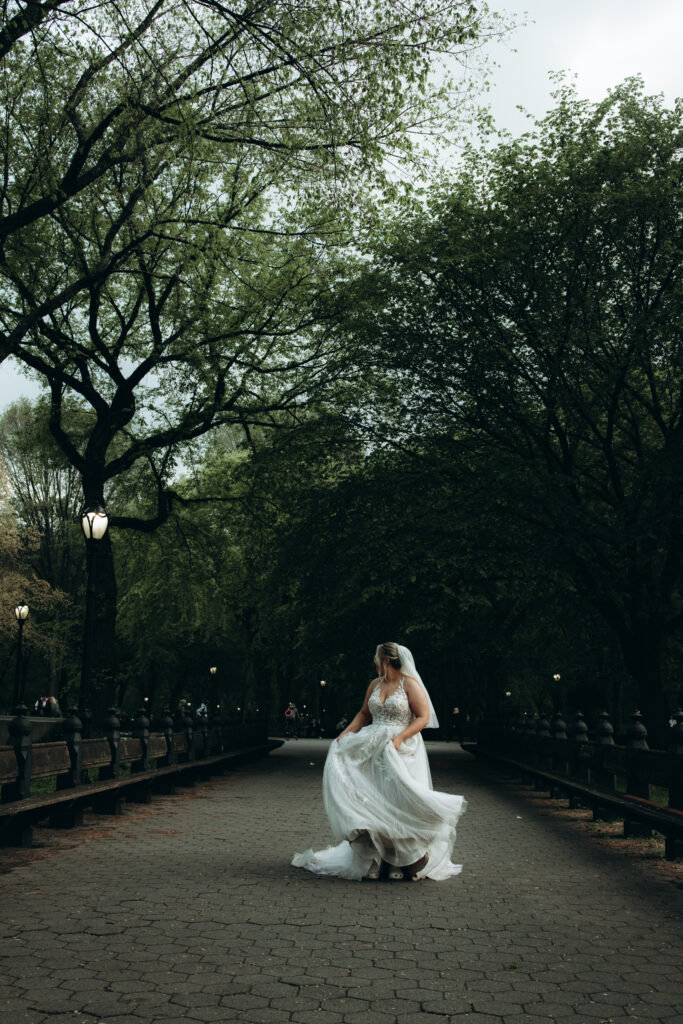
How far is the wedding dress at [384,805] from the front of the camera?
308 inches

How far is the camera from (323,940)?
18.6 feet

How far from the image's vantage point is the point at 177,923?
609 centimetres

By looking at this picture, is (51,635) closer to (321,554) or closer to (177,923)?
(321,554)

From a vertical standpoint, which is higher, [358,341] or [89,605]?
[358,341]

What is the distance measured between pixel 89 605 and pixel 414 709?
24.4 feet

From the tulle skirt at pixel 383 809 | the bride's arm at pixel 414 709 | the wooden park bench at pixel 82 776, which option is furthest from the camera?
the wooden park bench at pixel 82 776

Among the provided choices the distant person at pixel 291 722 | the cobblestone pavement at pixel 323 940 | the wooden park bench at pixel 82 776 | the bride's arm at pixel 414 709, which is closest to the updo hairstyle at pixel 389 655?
the bride's arm at pixel 414 709

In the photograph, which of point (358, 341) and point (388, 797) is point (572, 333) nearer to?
point (358, 341)

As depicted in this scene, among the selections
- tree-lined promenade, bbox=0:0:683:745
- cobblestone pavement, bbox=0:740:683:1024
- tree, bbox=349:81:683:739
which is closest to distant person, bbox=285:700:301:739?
tree-lined promenade, bbox=0:0:683:745

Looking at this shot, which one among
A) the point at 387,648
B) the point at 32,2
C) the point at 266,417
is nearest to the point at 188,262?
the point at 266,417

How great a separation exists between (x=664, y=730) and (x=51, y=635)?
96.6 feet

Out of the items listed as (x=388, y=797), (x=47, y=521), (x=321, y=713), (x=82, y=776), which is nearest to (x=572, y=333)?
(x=82, y=776)

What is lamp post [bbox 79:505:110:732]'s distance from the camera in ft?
46.2

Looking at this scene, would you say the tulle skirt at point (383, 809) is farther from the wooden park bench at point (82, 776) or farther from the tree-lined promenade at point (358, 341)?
the tree-lined promenade at point (358, 341)
